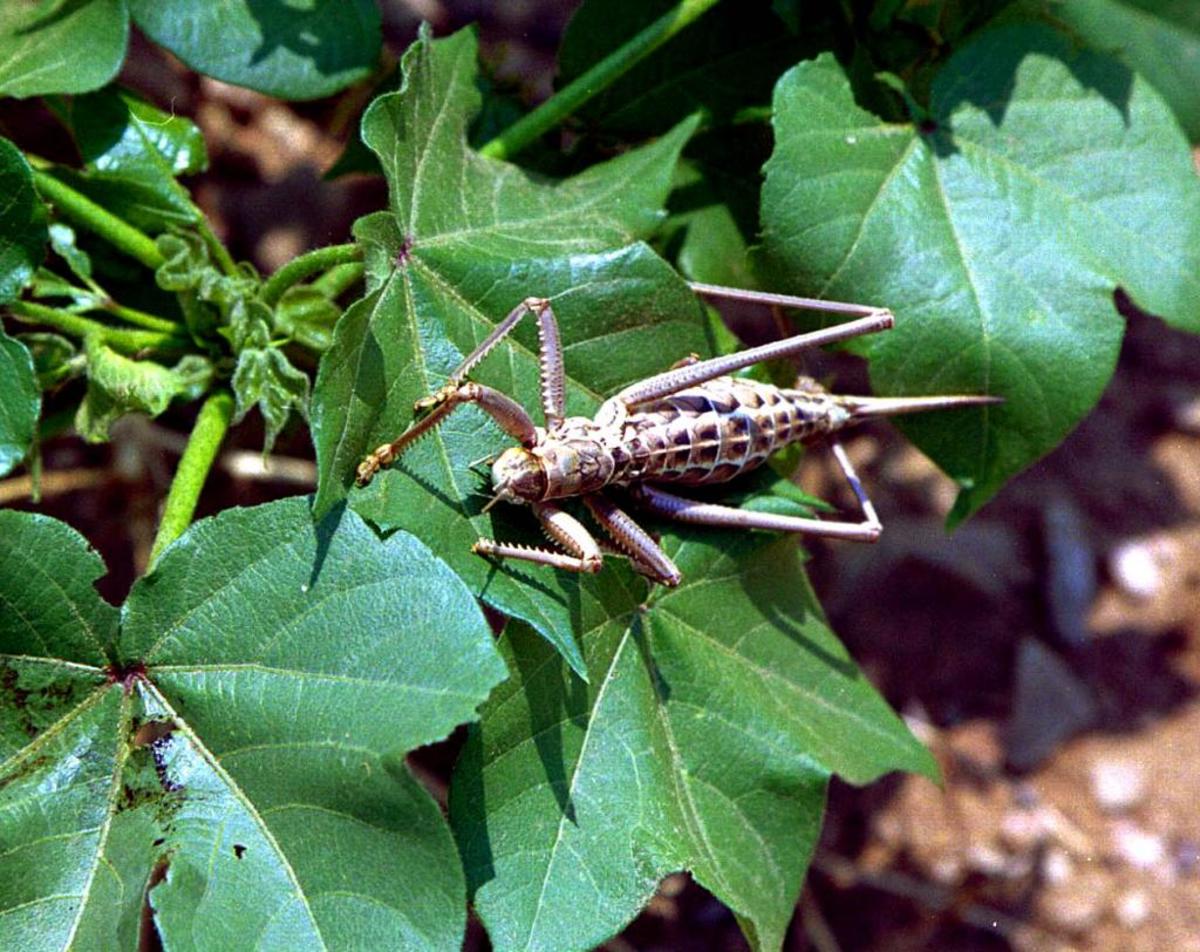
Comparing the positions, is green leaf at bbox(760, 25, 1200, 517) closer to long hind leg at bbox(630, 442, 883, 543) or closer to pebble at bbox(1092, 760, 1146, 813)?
long hind leg at bbox(630, 442, 883, 543)

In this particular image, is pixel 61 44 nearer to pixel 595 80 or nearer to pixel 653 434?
pixel 595 80

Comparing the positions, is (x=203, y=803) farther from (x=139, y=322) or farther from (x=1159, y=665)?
(x=1159, y=665)

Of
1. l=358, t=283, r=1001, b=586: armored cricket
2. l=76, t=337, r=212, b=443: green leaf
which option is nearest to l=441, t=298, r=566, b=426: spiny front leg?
l=358, t=283, r=1001, b=586: armored cricket

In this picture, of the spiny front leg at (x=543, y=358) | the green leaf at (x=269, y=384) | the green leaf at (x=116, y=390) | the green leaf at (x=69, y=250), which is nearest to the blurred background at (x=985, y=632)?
the green leaf at (x=69, y=250)

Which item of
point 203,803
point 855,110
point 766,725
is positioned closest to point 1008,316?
point 855,110

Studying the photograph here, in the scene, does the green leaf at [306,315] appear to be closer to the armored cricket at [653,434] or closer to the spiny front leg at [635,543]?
the armored cricket at [653,434]

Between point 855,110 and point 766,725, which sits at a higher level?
point 855,110

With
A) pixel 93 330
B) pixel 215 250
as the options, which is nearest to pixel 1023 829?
pixel 215 250
